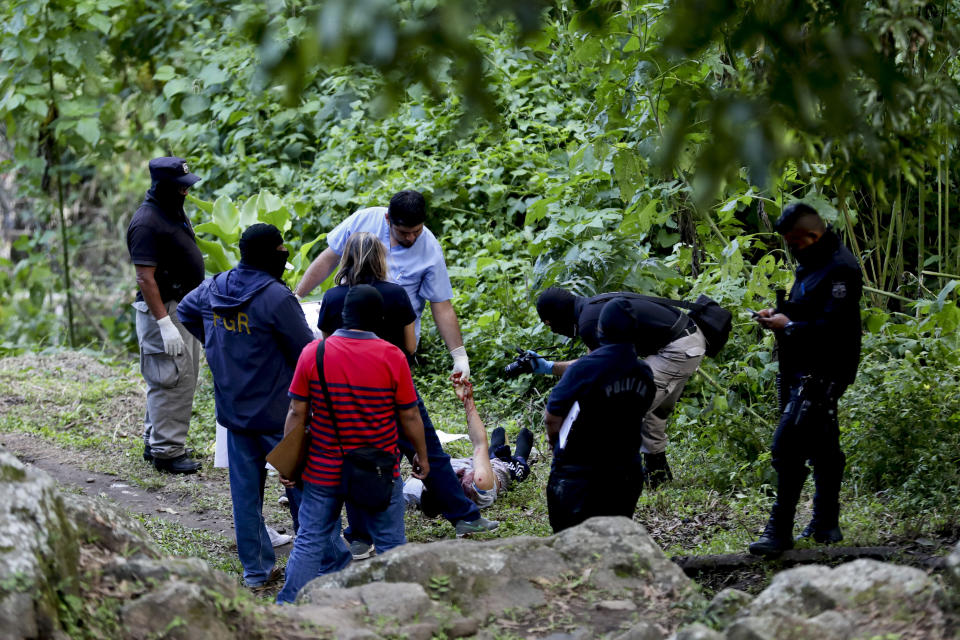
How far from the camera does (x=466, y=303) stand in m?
9.26

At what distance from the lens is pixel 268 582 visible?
5.41m

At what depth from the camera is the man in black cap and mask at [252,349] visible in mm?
5090

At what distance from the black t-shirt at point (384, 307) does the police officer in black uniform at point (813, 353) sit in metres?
1.88

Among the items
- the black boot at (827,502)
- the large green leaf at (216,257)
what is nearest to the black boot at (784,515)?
the black boot at (827,502)

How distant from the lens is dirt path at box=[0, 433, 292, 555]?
652 centimetres

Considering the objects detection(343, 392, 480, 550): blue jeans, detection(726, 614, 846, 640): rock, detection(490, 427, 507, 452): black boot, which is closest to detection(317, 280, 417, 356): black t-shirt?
detection(343, 392, 480, 550): blue jeans

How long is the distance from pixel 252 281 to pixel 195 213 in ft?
25.2

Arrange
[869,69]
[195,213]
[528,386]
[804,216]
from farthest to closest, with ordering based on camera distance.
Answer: [195,213]
[528,386]
[804,216]
[869,69]

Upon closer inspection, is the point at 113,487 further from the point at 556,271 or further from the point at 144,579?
the point at 144,579

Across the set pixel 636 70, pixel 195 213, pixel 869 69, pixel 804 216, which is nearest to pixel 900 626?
pixel 869 69

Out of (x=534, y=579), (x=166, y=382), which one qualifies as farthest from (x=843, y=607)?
(x=166, y=382)

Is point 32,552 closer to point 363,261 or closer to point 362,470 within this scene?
point 362,470

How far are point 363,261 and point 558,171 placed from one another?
497cm

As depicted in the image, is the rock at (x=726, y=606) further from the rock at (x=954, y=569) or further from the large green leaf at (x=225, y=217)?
the large green leaf at (x=225, y=217)
